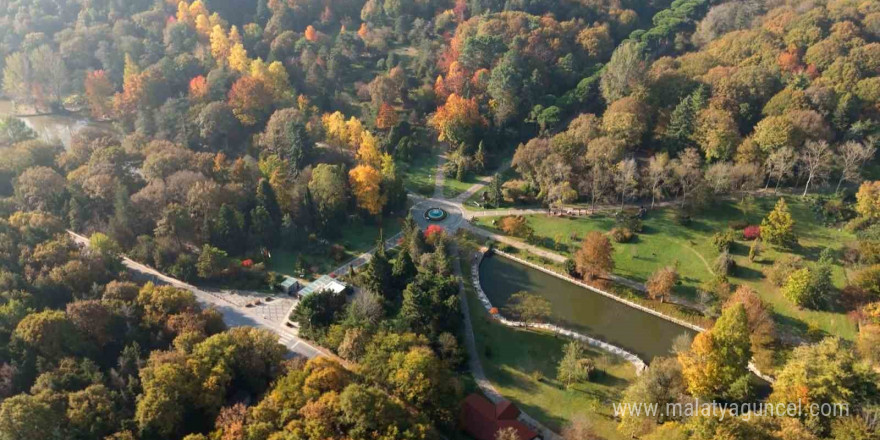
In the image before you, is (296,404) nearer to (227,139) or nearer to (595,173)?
(595,173)

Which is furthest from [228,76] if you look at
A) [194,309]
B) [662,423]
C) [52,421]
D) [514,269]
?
[662,423]

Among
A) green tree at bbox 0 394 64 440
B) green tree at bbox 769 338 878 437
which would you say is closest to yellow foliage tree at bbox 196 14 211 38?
green tree at bbox 0 394 64 440

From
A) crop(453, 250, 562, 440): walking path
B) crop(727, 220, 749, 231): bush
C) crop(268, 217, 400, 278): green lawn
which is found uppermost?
crop(727, 220, 749, 231): bush

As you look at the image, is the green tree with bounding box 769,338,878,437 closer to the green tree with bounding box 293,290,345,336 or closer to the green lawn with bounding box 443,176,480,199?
the green tree with bounding box 293,290,345,336

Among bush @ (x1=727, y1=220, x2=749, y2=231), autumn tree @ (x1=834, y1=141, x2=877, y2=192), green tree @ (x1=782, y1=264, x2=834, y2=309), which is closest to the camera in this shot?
green tree @ (x1=782, y1=264, x2=834, y2=309)

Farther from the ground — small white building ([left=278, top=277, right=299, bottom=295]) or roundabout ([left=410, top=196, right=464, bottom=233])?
roundabout ([left=410, top=196, right=464, bottom=233])

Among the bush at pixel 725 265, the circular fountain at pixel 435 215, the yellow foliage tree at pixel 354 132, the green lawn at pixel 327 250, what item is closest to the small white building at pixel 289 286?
the green lawn at pixel 327 250

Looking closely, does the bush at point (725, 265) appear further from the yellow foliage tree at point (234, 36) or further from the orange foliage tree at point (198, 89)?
the yellow foliage tree at point (234, 36)
